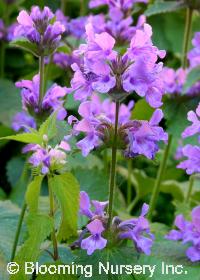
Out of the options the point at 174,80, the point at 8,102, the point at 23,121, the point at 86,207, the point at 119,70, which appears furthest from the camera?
the point at 8,102

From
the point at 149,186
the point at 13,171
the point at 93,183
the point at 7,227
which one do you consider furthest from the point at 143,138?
the point at 13,171

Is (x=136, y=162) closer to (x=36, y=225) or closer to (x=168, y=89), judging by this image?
(x=168, y=89)

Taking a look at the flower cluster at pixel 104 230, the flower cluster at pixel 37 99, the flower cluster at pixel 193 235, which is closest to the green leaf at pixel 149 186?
the flower cluster at pixel 193 235

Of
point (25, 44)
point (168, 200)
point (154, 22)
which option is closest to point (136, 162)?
point (168, 200)

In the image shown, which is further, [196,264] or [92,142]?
[196,264]

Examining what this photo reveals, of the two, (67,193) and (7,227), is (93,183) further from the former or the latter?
(67,193)
